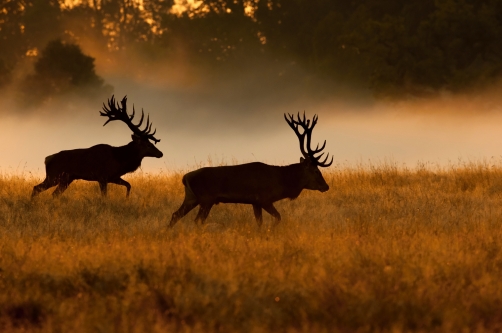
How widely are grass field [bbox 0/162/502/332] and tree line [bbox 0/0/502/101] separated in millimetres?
18987

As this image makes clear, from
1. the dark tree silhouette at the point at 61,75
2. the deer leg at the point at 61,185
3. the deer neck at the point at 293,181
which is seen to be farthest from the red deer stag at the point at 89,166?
the dark tree silhouette at the point at 61,75

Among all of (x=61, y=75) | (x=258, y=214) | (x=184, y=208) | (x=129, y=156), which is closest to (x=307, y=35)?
(x=61, y=75)

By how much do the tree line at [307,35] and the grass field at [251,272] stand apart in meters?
19.0

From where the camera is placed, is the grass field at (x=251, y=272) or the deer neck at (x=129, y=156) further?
the deer neck at (x=129, y=156)

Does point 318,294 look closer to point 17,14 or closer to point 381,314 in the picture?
point 381,314

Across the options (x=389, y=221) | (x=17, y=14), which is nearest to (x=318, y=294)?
(x=389, y=221)

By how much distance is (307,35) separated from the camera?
140 ft

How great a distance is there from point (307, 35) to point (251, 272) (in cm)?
3531

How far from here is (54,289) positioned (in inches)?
320

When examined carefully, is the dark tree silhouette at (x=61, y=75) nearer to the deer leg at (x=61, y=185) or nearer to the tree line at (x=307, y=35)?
the tree line at (x=307, y=35)

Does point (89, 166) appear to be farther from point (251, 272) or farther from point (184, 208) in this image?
point (251, 272)

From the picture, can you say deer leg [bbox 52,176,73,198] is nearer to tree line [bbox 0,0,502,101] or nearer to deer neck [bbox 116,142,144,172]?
deer neck [bbox 116,142,144,172]

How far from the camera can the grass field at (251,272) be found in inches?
280

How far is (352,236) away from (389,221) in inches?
92.0
